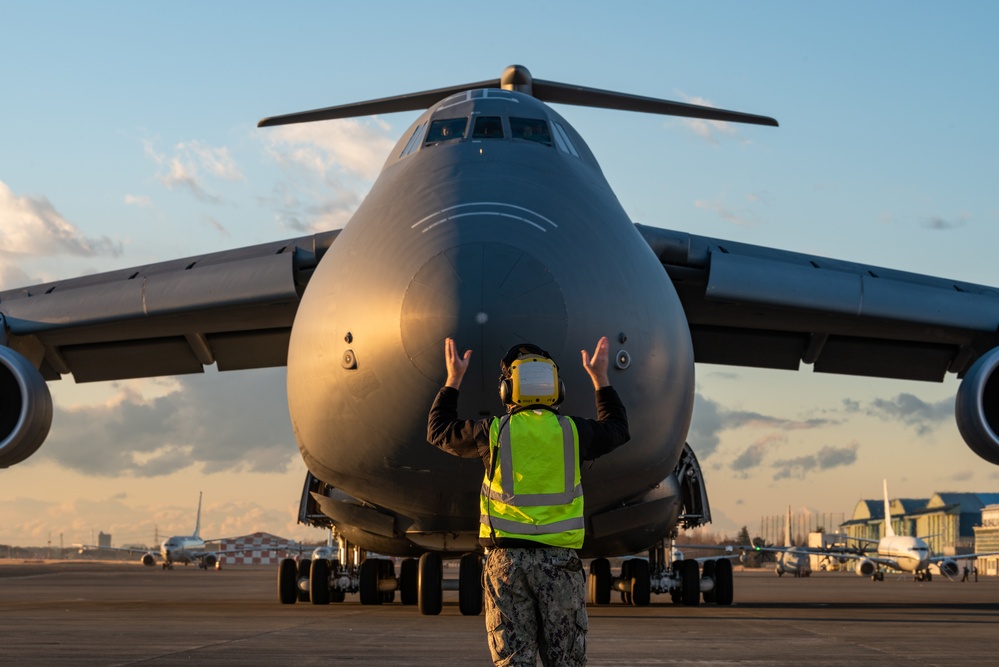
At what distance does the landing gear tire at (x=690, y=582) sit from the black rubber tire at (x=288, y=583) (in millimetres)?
4031

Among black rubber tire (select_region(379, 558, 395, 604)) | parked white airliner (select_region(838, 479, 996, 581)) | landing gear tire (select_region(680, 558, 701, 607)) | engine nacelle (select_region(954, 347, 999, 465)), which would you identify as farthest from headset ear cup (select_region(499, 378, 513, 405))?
parked white airliner (select_region(838, 479, 996, 581))

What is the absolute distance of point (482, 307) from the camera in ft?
24.5

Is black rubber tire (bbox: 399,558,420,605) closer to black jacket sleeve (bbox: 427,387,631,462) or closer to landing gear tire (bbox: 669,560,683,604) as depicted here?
landing gear tire (bbox: 669,560,683,604)

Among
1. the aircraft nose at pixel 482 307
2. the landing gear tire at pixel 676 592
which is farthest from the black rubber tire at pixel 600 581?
the aircraft nose at pixel 482 307

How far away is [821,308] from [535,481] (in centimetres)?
758

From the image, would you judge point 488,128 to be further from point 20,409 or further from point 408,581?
point 408,581

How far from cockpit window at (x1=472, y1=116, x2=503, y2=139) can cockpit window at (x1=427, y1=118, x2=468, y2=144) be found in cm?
11

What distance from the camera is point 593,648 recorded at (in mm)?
7719

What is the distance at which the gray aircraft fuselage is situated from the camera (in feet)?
25.0

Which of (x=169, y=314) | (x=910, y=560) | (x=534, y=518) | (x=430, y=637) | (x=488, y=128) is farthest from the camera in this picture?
(x=910, y=560)

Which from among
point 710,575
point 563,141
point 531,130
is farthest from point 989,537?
point 531,130

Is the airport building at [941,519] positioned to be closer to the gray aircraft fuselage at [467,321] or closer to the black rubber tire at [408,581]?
the black rubber tire at [408,581]

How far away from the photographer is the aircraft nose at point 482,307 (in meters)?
7.47

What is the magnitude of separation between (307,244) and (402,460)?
12.3 feet
